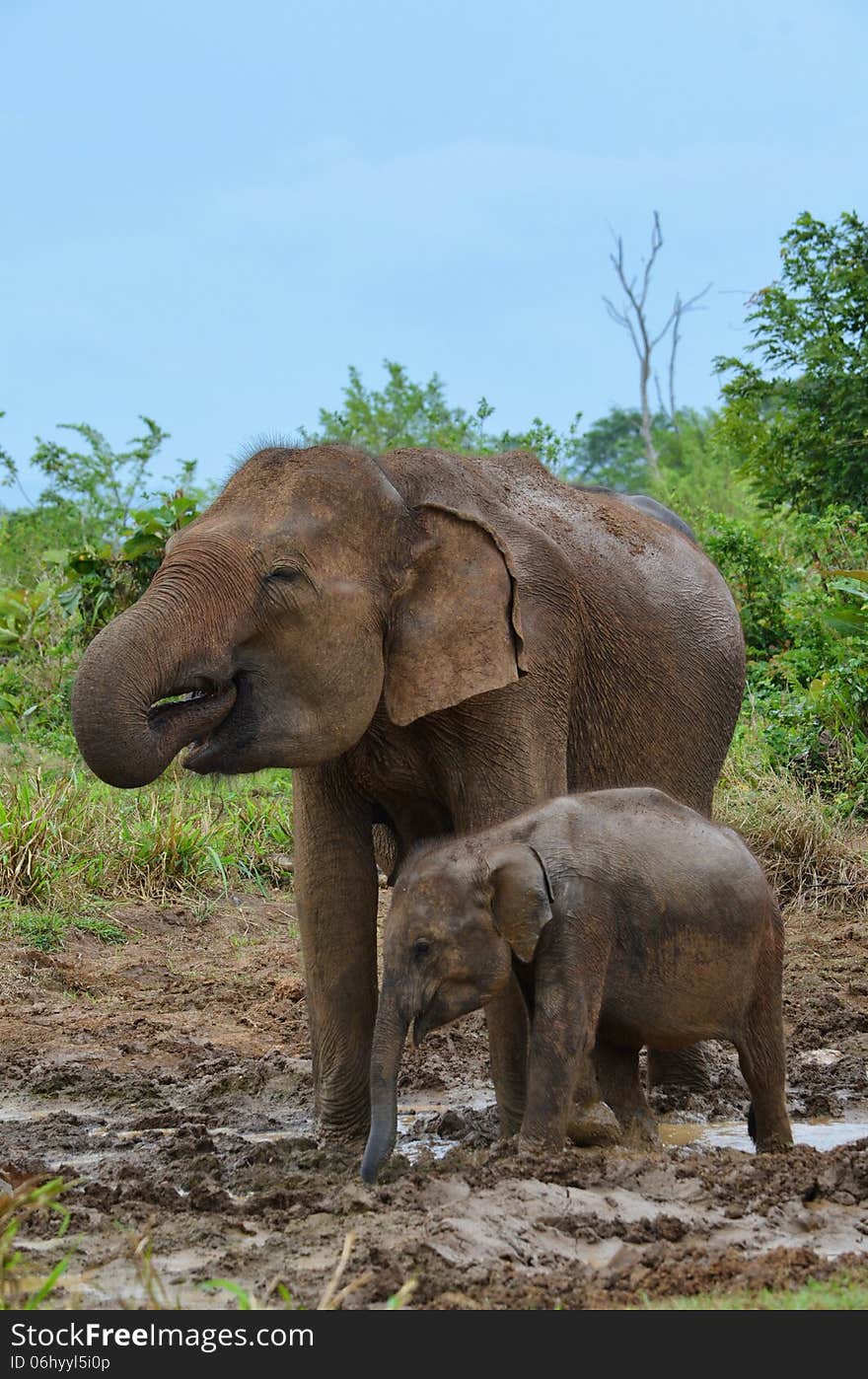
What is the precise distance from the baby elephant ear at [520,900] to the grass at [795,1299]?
154 cm

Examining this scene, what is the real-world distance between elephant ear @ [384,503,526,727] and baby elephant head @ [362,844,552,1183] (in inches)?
26.4

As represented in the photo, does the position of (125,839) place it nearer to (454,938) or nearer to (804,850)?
(804,850)

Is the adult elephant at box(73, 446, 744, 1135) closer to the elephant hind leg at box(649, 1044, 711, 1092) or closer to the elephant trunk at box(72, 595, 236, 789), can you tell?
the elephant trunk at box(72, 595, 236, 789)

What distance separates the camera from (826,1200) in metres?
5.43

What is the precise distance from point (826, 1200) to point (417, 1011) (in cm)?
132

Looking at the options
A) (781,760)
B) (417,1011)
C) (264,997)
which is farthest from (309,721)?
(781,760)

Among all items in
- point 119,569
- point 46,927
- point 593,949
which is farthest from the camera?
point 119,569

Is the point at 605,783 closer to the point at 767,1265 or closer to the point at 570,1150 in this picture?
the point at 570,1150

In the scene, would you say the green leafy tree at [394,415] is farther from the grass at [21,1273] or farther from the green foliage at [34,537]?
the grass at [21,1273]

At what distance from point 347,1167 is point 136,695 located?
181 centimetres

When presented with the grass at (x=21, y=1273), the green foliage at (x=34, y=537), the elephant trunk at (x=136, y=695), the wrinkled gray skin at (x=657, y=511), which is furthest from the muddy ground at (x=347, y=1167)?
the green foliage at (x=34, y=537)

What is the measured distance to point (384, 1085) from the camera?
574 centimetres

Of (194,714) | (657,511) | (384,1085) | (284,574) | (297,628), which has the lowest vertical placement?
(384,1085)

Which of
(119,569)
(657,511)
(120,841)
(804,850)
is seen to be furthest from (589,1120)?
(119,569)
